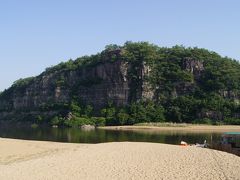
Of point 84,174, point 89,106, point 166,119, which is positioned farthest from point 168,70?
point 84,174

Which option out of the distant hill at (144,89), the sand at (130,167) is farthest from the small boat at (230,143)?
the distant hill at (144,89)

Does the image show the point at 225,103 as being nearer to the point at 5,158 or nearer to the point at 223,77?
the point at 223,77

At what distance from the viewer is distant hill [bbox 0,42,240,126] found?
14288 cm

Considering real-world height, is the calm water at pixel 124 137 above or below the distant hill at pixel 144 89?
below

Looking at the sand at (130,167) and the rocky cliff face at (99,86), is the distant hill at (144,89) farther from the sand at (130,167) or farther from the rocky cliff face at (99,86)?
the sand at (130,167)

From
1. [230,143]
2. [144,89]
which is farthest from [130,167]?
[144,89]

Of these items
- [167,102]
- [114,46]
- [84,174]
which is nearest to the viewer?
[84,174]

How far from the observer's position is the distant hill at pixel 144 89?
142875 mm

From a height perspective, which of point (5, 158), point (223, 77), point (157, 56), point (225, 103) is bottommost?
point (5, 158)

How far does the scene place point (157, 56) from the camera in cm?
16425

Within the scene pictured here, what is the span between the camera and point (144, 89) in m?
156

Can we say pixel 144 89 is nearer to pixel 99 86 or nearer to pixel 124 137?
pixel 99 86

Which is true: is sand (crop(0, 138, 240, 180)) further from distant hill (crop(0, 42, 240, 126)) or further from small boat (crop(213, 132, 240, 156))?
distant hill (crop(0, 42, 240, 126))

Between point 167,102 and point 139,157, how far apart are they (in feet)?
396
